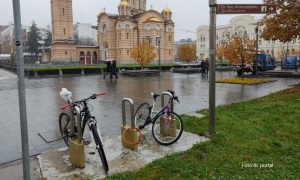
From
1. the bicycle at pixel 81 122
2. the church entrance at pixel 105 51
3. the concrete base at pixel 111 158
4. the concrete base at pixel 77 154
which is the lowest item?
the concrete base at pixel 111 158

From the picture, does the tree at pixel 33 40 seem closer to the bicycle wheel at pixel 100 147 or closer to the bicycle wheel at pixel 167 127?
the bicycle wheel at pixel 167 127

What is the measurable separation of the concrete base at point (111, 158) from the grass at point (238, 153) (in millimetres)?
283

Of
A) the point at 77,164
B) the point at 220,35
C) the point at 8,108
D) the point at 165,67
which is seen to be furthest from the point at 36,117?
the point at 220,35

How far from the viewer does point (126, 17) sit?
235ft

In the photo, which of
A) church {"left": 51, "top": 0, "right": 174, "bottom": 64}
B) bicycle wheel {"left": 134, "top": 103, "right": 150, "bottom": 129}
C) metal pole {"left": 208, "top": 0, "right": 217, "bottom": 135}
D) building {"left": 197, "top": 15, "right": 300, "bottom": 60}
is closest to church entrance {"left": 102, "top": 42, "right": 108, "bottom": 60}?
church {"left": 51, "top": 0, "right": 174, "bottom": 64}

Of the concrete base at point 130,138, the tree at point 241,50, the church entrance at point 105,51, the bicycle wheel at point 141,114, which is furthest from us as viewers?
the church entrance at point 105,51

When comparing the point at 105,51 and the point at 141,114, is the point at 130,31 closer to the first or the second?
the point at 105,51

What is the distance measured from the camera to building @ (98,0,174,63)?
72.1 metres

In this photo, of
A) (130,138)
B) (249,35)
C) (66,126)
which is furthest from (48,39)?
(130,138)

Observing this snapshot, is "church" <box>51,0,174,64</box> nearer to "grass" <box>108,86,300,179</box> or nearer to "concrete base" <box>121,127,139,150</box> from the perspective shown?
"grass" <box>108,86,300,179</box>

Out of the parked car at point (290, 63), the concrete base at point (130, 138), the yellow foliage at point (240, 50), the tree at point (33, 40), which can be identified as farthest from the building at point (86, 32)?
the concrete base at point (130, 138)

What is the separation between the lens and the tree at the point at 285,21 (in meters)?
13.8

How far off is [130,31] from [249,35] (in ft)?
119

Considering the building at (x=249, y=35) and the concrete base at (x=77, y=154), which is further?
the building at (x=249, y=35)
